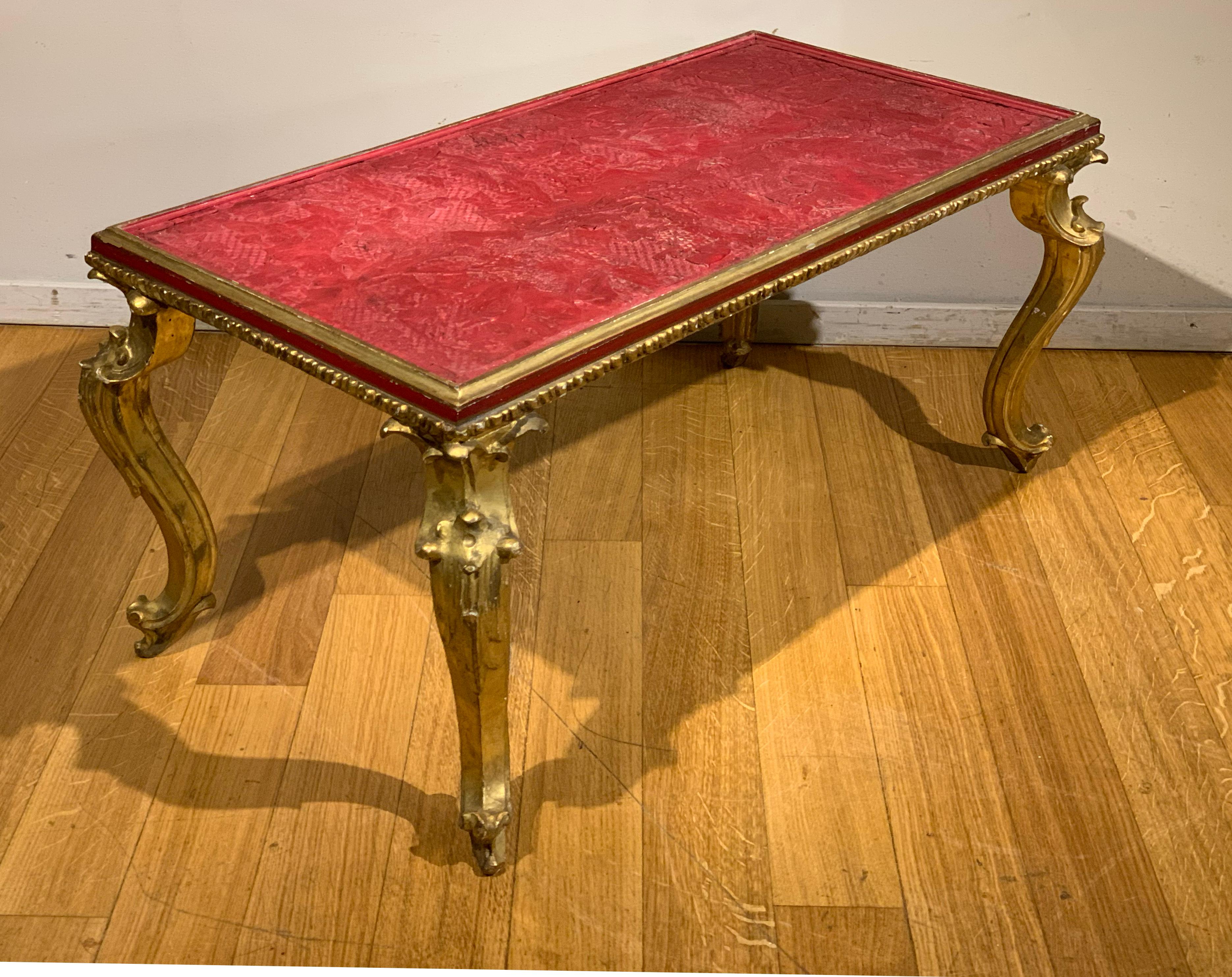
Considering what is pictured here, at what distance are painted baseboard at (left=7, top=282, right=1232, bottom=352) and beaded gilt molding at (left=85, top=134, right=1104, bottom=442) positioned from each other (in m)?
0.86

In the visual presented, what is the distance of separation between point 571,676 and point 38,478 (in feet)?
3.29

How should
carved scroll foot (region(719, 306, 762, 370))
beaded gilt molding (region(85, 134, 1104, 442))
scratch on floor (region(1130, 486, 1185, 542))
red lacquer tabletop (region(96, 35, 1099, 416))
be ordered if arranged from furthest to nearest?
1. carved scroll foot (region(719, 306, 762, 370))
2. scratch on floor (region(1130, 486, 1185, 542))
3. red lacquer tabletop (region(96, 35, 1099, 416))
4. beaded gilt molding (region(85, 134, 1104, 442))

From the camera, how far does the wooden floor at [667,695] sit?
1.47 m

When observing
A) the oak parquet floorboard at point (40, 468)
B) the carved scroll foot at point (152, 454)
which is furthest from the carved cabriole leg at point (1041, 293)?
the oak parquet floorboard at point (40, 468)

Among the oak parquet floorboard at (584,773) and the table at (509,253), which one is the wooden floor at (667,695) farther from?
the table at (509,253)

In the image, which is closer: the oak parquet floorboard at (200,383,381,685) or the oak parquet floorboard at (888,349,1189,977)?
the oak parquet floorboard at (888,349,1189,977)

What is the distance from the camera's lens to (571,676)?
179cm

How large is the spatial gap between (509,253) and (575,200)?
17 cm

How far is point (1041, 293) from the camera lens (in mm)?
2010

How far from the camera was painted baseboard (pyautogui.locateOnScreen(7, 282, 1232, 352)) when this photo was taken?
101 inches

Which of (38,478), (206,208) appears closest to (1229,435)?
(206,208)

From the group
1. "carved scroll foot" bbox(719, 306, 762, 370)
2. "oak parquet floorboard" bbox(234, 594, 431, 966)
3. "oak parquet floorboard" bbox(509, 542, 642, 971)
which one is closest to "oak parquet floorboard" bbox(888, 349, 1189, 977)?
"carved scroll foot" bbox(719, 306, 762, 370)

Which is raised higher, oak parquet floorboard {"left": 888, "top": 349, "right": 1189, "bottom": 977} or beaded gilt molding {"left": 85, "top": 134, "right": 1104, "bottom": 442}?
beaded gilt molding {"left": 85, "top": 134, "right": 1104, "bottom": 442}

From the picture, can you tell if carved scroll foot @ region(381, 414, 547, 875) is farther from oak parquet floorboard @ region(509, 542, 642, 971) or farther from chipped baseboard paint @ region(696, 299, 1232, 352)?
chipped baseboard paint @ region(696, 299, 1232, 352)
